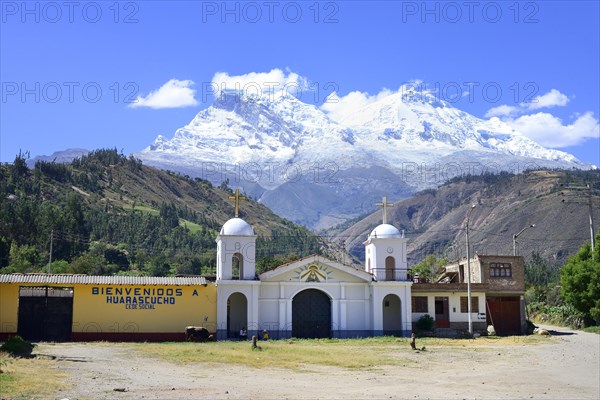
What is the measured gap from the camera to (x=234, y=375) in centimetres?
2511

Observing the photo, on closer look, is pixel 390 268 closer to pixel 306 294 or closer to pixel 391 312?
pixel 391 312

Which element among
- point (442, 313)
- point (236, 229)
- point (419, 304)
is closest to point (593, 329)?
point (442, 313)

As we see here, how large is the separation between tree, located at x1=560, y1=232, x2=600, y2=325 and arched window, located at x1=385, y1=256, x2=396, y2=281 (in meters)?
14.7

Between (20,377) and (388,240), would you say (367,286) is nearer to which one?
(388,240)

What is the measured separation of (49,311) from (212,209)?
498 feet

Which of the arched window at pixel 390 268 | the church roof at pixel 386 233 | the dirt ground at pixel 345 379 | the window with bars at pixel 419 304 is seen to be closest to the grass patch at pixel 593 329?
the window with bars at pixel 419 304

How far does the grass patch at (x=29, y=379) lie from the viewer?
19.1 m

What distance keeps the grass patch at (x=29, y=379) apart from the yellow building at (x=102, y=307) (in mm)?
17871

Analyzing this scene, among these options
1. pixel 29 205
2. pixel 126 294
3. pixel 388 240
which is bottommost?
pixel 126 294

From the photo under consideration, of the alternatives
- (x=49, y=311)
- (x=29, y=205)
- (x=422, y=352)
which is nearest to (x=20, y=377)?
(x=422, y=352)

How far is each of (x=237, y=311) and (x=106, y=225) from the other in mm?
72270

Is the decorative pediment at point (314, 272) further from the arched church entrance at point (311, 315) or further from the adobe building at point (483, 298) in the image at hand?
the adobe building at point (483, 298)

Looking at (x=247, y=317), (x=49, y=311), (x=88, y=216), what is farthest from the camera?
(x=88, y=216)

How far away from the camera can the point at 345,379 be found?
966 inches
